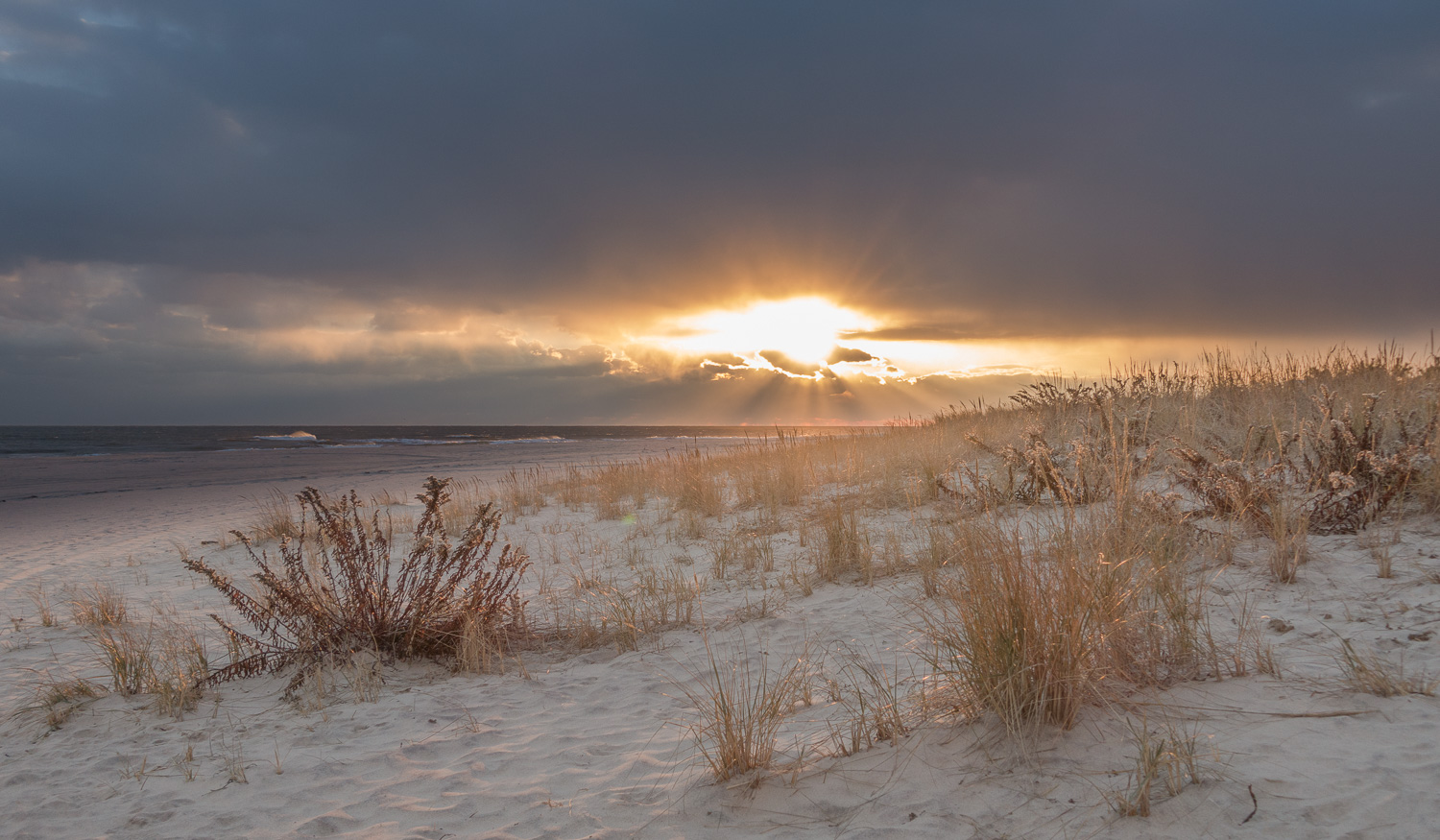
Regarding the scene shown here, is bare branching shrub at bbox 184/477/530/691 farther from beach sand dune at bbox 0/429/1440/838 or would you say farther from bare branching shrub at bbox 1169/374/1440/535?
bare branching shrub at bbox 1169/374/1440/535

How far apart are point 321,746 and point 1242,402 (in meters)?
10.5

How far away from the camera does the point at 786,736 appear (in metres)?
3.02

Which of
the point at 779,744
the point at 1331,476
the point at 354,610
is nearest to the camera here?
the point at 779,744

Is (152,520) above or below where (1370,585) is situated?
below

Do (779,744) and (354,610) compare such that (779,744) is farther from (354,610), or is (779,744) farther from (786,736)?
(354,610)

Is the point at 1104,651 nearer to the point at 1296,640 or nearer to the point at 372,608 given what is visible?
the point at 1296,640

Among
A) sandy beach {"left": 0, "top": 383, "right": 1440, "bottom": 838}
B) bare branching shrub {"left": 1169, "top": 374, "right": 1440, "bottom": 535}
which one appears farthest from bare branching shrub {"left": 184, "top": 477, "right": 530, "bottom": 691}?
bare branching shrub {"left": 1169, "top": 374, "right": 1440, "bottom": 535}

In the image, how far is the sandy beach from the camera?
7.19 ft

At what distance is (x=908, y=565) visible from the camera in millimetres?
5457

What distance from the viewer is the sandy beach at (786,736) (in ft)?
7.19

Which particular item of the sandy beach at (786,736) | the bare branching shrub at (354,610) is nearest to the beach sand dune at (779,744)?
the sandy beach at (786,736)

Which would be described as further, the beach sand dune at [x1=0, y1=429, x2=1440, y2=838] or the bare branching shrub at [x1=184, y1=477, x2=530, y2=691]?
the bare branching shrub at [x1=184, y1=477, x2=530, y2=691]

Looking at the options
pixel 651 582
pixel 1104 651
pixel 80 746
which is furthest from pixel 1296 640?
pixel 80 746

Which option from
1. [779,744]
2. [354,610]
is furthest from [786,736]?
[354,610]
